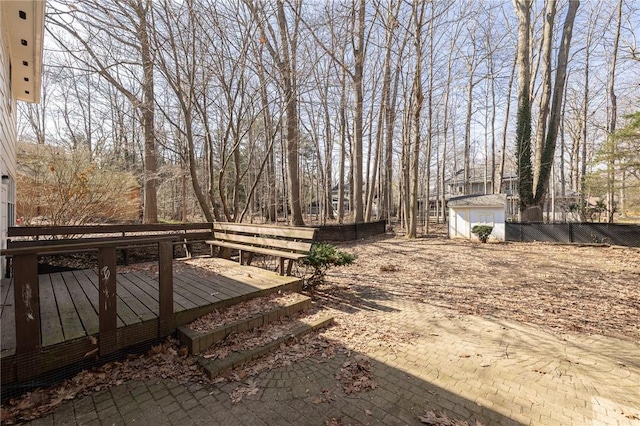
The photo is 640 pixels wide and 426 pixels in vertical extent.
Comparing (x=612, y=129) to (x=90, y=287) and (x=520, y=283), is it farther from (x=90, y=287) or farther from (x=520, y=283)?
(x=90, y=287)

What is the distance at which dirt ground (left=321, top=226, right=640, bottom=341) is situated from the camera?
4184mm

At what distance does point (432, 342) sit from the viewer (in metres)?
3.31

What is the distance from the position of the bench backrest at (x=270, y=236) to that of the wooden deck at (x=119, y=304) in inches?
20.3

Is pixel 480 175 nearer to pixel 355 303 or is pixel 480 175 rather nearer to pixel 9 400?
pixel 355 303

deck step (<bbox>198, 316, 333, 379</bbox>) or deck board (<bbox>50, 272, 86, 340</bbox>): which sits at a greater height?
deck board (<bbox>50, 272, 86, 340</bbox>)

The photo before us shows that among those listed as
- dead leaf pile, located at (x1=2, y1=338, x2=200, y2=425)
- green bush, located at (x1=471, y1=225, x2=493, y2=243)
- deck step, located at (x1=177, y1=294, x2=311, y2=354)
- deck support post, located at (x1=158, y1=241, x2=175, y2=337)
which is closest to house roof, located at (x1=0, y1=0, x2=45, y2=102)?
deck support post, located at (x1=158, y1=241, x2=175, y2=337)

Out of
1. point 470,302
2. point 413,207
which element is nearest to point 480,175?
point 413,207

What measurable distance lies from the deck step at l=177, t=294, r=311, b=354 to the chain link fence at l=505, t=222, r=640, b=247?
42.4 feet

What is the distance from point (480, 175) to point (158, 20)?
41.9m

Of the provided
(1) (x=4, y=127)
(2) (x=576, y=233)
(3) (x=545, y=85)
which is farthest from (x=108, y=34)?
(3) (x=545, y=85)

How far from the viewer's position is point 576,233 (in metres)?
11.7

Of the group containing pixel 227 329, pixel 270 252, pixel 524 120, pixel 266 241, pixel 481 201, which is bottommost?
pixel 227 329

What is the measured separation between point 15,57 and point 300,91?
19.6 feet

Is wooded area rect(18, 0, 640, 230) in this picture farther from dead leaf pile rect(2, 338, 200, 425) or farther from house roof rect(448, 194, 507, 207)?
dead leaf pile rect(2, 338, 200, 425)
